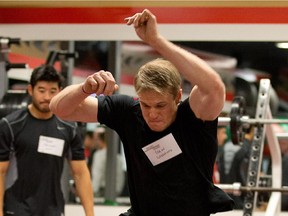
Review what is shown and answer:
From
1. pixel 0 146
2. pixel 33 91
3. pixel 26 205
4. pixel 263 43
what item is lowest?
pixel 26 205

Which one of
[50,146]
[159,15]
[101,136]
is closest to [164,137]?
[50,146]

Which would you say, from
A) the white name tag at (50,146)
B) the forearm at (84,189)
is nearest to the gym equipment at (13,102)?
the white name tag at (50,146)

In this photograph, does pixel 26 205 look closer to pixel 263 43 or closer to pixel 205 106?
pixel 205 106

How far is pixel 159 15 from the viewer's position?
18.4 feet

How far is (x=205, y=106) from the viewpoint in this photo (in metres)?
2.37

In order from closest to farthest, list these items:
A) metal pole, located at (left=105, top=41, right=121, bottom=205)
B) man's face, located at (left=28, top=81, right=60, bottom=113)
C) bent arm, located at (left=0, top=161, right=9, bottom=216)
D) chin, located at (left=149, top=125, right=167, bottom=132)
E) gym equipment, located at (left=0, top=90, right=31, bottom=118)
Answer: chin, located at (left=149, top=125, right=167, bottom=132) → bent arm, located at (left=0, top=161, right=9, bottom=216) → man's face, located at (left=28, top=81, right=60, bottom=113) → gym equipment, located at (left=0, top=90, right=31, bottom=118) → metal pole, located at (left=105, top=41, right=121, bottom=205)

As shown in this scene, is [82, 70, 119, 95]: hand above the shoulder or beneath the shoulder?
beneath

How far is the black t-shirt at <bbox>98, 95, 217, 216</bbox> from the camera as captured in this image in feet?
8.28

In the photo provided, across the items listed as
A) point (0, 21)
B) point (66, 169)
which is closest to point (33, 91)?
point (66, 169)

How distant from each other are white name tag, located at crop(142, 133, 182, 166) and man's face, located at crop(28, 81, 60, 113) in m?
1.83

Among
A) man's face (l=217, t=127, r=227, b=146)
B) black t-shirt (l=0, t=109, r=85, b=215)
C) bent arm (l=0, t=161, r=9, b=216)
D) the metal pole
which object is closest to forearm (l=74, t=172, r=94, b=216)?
black t-shirt (l=0, t=109, r=85, b=215)

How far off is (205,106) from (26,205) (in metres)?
2.16

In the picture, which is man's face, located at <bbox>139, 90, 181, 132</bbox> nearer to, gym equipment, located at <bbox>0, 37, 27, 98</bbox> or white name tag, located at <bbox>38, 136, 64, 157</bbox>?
white name tag, located at <bbox>38, 136, 64, 157</bbox>

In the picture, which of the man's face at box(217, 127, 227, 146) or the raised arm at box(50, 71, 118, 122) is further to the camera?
the man's face at box(217, 127, 227, 146)
